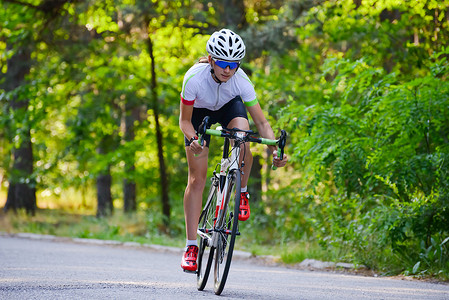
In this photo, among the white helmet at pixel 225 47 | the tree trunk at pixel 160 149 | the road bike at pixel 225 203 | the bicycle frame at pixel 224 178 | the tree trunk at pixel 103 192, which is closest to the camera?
the road bike at pixel 225 203

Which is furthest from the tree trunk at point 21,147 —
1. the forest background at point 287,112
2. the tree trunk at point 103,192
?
the tree trunk at point 103,192

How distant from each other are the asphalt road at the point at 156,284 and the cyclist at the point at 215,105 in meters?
0.59

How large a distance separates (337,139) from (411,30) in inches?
189

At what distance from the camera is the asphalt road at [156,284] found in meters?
5.05

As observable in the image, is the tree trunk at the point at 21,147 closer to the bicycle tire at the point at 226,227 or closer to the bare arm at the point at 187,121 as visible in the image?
the bare arm at the point at 187,121

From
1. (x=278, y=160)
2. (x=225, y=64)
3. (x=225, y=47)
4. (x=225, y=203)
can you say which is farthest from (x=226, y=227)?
(x=225, y=47)

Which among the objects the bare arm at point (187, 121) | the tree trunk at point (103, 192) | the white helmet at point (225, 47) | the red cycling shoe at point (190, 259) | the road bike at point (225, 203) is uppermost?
the white helmet at point (225, 47)

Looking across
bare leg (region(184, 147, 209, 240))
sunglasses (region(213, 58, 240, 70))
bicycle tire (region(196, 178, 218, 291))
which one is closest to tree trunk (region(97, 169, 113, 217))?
bicycle tire (region(196, 178, 218, 291))

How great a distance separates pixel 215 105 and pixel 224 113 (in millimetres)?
178

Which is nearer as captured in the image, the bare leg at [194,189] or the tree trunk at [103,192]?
the bare leg at [194,189]

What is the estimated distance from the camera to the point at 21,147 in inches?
766

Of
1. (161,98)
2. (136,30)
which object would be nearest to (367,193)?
(161,98)

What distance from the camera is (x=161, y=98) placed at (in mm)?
15742

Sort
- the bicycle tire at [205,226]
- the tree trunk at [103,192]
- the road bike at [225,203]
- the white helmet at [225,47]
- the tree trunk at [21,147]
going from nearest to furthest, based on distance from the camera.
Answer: the road bike at [225,203]
the white helmet at [225,47]
the bicycle tire at [205,226]
the tree trunk at [21,147]
the tree trunk at [103,192]
